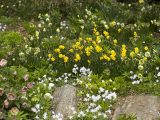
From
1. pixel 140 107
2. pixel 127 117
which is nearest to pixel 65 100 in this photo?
pixel 127 117

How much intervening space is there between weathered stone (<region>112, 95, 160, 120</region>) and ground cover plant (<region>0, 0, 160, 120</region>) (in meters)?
0.17

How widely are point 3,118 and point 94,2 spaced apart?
601cm

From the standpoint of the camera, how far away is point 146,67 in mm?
9180

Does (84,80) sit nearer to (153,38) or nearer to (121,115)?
(121,115)

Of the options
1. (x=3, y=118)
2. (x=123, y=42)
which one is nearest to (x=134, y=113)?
(x=3, y=118)

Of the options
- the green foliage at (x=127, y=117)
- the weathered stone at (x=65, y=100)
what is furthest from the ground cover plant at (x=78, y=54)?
the weathered stone at (x=65, y=100)

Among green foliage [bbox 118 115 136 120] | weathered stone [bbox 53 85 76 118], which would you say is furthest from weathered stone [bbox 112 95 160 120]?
weathered stone [bbox 53 85 76 118]

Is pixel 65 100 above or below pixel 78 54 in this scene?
below

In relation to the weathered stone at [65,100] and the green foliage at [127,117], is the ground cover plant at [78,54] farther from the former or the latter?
the weathered stone at [65,100]

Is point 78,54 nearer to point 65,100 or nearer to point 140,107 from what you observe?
point 65,100

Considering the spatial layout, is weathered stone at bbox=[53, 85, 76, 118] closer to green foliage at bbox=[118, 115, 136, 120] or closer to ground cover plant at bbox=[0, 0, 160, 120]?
ground cover plant at bbox=[0, 0, 160, 120]

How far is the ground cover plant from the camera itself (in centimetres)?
812

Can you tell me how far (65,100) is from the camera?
328 inches

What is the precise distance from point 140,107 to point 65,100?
138 centimetres
